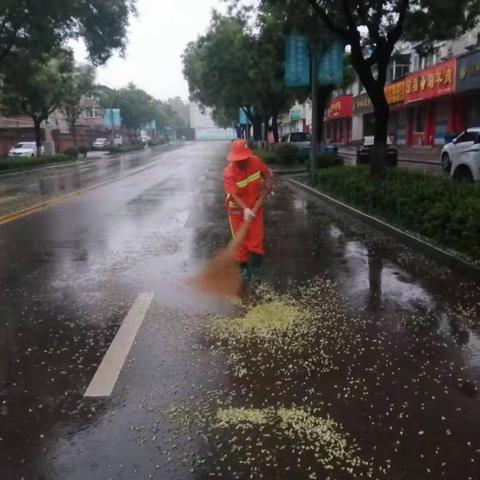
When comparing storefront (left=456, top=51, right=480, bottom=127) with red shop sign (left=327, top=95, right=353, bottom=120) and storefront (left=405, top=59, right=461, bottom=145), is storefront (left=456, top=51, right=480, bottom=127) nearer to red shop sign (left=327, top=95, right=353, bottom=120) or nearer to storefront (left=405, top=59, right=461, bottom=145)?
storefront (left=405, top=59, right=461, bottom=145)

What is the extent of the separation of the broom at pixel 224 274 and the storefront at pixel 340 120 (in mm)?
49041

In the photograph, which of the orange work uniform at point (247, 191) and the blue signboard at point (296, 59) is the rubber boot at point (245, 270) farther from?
the blue signboard at point (296, 59)

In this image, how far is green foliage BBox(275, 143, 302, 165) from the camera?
27812 millimetres

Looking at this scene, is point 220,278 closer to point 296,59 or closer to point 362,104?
point 296,59

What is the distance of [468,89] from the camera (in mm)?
28578

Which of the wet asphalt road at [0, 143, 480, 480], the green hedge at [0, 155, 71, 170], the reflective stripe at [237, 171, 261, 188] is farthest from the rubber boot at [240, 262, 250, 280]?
the green hedge at [0, 155, 71, 170]

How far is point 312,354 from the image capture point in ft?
14.7

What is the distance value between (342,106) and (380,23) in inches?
1674

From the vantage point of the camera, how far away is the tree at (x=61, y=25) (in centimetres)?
2294

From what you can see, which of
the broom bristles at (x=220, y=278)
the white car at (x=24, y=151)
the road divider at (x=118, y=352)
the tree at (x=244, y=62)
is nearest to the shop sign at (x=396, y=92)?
the tree at (x=244, y=62)

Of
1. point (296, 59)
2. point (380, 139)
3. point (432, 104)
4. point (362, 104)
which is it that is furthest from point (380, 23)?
point (362, 104)

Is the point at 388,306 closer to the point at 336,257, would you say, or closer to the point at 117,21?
the point at 336,257

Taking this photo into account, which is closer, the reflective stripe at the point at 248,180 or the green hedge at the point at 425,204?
the reflective stripe at the point at 248,180

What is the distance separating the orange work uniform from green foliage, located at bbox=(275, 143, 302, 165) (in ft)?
71.9
